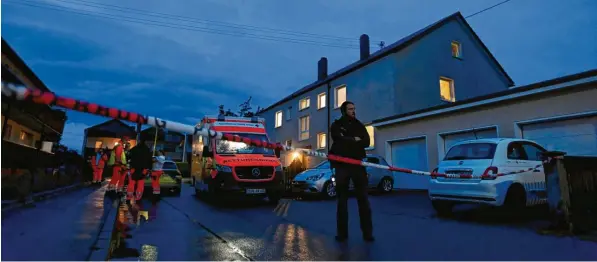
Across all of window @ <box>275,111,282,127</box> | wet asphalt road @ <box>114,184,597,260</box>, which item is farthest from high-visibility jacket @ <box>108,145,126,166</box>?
window @ <box>275,111,282,127</box>

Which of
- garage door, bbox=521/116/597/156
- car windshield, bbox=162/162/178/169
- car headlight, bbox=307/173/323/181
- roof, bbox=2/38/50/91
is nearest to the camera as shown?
garage door, bbox=521/116/597/156

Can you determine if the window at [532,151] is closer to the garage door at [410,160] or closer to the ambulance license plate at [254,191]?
the ambulance license plate at [254,191]

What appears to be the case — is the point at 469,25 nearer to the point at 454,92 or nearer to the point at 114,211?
the point at 454,92

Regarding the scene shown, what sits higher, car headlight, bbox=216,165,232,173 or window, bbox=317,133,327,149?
window, bbox=317,133,327,149

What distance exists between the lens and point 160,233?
547 centimetres

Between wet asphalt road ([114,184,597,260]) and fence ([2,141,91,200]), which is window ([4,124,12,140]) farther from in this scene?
wet asphalt road ([114,184,597,260])

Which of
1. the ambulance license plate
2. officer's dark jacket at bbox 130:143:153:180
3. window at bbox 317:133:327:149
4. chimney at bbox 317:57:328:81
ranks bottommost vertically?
the ambulance license plate

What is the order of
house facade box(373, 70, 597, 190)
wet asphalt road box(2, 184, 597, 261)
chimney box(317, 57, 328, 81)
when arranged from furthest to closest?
chimney box(317, 57, 328, 81)
house facade box(373, 70, 597, 190)
wet asphalt road box(2, 184, 597, 261)

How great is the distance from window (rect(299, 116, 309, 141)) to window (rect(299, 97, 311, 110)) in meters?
0.87

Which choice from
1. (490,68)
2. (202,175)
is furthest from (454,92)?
(202,175)

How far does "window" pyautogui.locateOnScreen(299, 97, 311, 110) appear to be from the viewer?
26902mm

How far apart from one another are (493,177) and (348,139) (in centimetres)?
361

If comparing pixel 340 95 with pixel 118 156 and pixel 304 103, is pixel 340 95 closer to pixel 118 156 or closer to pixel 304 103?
→ pixel 304 103

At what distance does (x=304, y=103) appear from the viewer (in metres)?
27.8
